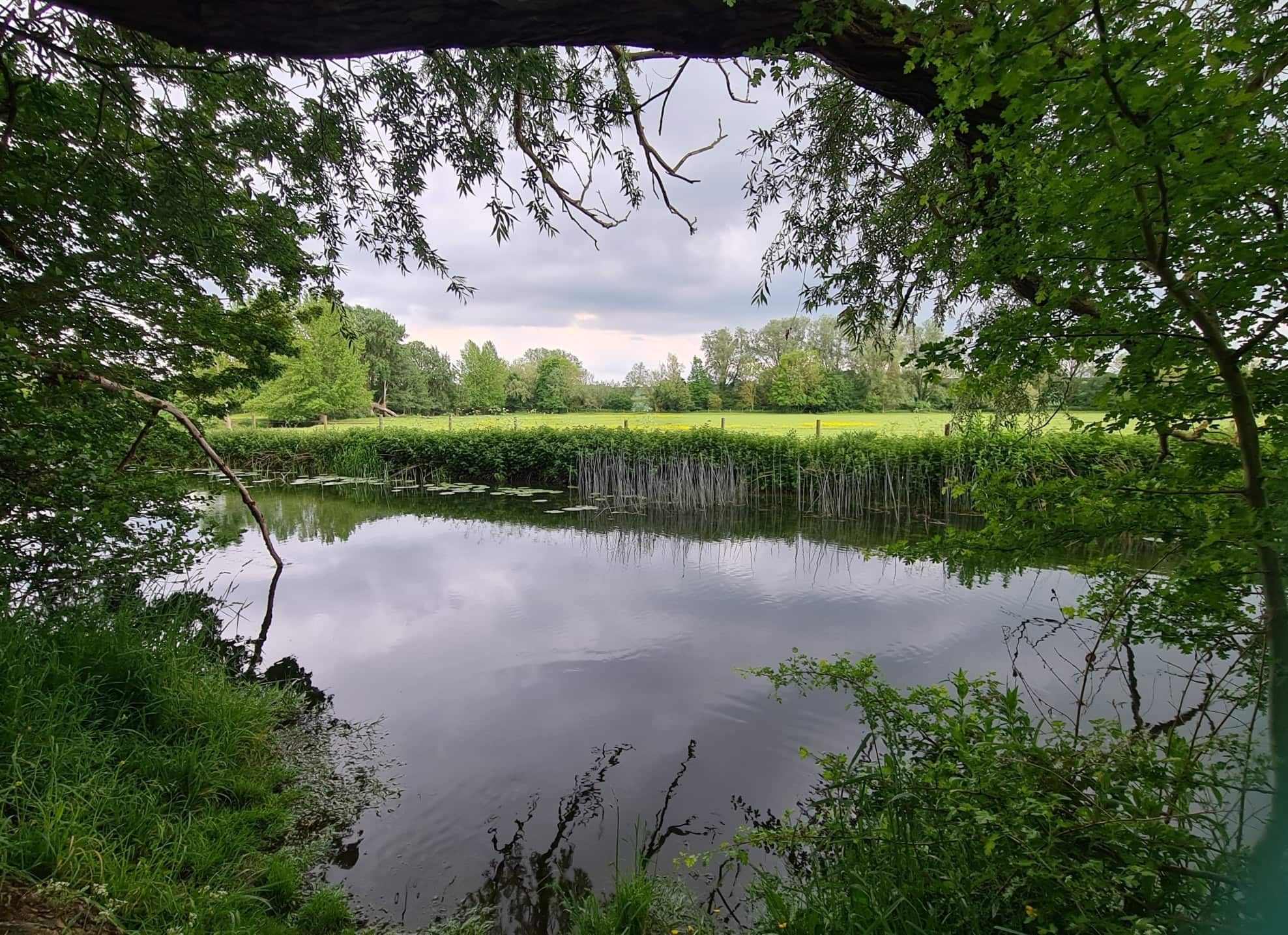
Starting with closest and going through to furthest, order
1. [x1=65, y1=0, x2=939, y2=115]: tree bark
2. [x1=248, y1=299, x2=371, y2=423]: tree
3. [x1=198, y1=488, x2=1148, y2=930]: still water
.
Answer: [x1=65, y1=0, x2=939, y2=115]: tree bark, [x1=198, y1=488, x2=1148, y2=930]: still water, [x1=248, y1=299, x2=371, y2=423]: tree

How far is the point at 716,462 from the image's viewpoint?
11680 mm

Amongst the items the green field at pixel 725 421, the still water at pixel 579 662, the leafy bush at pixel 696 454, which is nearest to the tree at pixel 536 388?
the green field at pixel 725 421

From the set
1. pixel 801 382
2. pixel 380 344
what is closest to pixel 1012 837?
pixel 801 382

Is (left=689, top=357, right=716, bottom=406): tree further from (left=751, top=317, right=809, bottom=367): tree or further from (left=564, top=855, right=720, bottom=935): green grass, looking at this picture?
(left=564, top=855, right=720, bottom=935): green grass

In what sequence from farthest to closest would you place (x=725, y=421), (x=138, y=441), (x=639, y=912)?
(x=725, y=421) → (x=138, y=441) → (x=639, y=912)

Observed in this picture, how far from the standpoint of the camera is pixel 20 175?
2.51 meters

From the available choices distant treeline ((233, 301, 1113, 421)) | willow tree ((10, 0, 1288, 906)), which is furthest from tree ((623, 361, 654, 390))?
willow tree ((10, 0, 1288, 906))

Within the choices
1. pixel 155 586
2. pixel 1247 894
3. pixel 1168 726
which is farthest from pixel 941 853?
pixel 155 586

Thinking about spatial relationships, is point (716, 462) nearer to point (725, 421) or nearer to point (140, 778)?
point (140, 778)

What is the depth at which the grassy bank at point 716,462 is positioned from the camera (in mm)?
9602

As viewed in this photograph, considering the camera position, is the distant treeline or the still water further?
the distant treeline

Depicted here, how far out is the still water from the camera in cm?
256

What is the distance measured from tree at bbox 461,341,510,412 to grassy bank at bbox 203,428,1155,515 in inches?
956

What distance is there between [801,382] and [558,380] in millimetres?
20681
